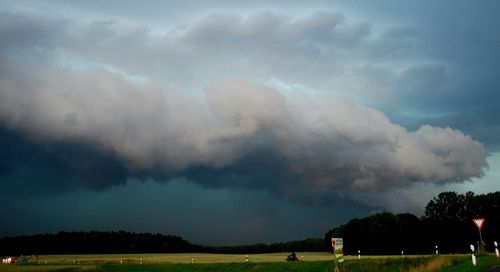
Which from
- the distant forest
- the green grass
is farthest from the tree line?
the green grass

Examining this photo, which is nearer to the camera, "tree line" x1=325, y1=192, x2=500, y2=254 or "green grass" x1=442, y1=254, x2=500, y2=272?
"green grass" x1=442, y1=254, x2=500, y2=272

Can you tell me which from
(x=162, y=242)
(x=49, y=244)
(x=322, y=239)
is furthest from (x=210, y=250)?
(x=49, y=244)

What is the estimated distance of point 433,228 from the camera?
12150cm

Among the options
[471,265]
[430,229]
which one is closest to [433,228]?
[430,229]

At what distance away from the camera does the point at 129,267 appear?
7075 cm

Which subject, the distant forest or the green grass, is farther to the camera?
the distant forest

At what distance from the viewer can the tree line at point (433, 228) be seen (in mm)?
115938

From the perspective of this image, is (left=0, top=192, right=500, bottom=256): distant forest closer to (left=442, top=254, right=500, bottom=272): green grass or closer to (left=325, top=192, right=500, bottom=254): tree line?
(left=325, top=192, right=500, bottom=254): tree line

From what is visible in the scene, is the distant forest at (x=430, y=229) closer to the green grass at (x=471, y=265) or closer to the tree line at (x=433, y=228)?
the tree line at (x=433, y=228)

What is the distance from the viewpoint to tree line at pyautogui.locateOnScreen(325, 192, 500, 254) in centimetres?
11594

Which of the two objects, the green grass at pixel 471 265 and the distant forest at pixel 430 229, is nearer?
the green grass at pixel 471 265

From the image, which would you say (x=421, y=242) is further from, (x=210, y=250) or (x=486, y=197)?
(x=210, y=250)

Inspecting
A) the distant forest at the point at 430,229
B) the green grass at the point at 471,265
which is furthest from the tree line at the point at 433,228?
the green grass at the point at 471,265

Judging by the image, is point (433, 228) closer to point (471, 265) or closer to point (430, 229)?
point (430, 229)
